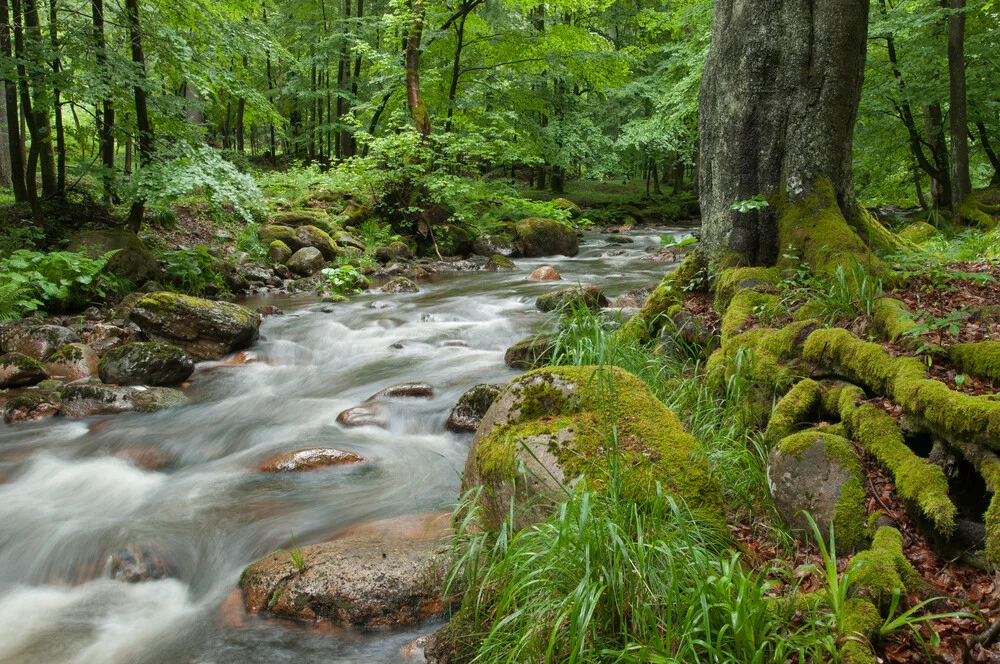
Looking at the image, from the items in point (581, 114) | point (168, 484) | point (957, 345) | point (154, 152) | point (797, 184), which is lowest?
point (168, 484)

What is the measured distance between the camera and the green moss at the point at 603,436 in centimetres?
312

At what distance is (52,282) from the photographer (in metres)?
8.84

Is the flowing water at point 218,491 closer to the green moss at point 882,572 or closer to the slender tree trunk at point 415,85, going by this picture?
the green moss at point 882,572

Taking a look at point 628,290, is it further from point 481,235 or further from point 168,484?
point 168,484

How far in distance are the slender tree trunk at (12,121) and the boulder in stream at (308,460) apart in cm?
717

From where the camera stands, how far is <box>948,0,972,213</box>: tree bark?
33.9 ft

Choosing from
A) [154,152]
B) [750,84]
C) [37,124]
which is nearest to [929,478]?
[750,84]

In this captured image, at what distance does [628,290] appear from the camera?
37.5ft

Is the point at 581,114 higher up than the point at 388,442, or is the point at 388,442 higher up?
the point at 581,114

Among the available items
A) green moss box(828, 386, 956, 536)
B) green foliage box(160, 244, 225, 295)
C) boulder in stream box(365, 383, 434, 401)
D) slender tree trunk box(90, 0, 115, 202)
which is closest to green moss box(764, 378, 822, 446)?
green moss box(828, 386, 956, 536)

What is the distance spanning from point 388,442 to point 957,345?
4519 millimetres

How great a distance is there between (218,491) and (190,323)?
3.96 metres

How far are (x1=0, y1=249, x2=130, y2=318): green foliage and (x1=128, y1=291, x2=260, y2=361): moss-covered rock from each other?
1.13 meters

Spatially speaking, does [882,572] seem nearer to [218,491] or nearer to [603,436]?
[603,436]
